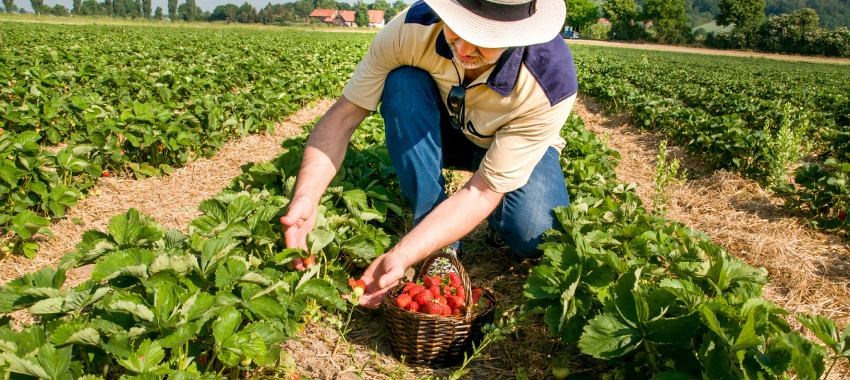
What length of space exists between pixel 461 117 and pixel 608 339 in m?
1.47

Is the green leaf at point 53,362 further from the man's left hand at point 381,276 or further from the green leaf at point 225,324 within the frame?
the man's left hand at point 381,276

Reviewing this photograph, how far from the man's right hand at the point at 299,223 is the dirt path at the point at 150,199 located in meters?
1.20

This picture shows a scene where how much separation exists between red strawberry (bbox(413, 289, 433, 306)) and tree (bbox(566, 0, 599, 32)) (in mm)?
93231

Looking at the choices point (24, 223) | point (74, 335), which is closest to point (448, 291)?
point (74, 335)

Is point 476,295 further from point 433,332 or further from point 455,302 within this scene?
point 433,332

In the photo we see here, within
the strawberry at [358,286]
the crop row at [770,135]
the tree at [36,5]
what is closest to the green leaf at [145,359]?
the strawberry at [358,286]

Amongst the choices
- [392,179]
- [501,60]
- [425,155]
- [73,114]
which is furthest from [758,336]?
[73,114]

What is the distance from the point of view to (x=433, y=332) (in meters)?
2.21

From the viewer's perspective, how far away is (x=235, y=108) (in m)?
6.37

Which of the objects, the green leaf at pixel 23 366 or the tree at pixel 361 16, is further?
the tree at pixel 361 16

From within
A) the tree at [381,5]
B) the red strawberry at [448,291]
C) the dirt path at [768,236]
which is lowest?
the dirt path at [768,236]

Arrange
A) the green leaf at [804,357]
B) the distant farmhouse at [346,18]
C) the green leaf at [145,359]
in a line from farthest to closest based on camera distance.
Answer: the distant farmhouse at [346,18] < the green leaf at [145,359] < the green leaf at [804,357]

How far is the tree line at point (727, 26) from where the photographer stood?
5150cm

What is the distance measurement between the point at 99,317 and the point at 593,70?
17609 mm
